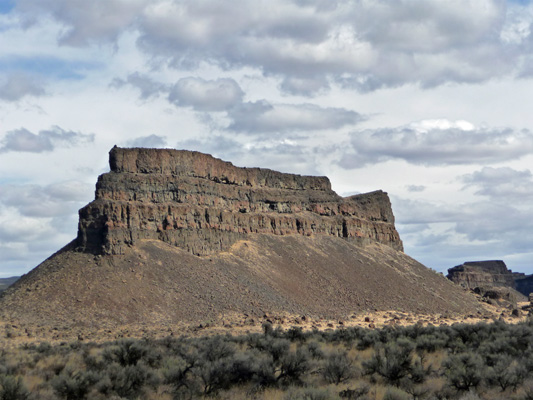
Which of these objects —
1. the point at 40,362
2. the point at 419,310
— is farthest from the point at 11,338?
the point at 419,310

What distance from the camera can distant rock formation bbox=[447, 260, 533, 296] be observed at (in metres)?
158

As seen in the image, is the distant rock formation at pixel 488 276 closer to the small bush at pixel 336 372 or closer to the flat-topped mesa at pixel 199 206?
the flat-topped mesa at pixel 199 206

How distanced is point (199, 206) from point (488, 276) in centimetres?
10459

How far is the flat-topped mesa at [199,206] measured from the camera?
233 feet

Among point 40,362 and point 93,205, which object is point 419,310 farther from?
point 40,362

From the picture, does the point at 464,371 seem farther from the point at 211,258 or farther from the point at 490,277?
the point at 490,277

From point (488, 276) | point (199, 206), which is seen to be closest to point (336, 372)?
point (199, 206)

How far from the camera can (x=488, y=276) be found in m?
164

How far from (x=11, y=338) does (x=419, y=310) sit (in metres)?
46.0

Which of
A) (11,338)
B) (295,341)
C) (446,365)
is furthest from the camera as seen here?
(11,338)

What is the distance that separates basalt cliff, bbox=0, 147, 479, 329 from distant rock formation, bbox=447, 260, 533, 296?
2133 inches

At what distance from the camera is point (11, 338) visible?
5366 cm

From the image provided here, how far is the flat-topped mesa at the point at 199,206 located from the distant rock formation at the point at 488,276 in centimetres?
5316

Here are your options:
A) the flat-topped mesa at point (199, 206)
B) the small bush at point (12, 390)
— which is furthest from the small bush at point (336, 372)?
the flat-topped mesa at point (199, 206)
